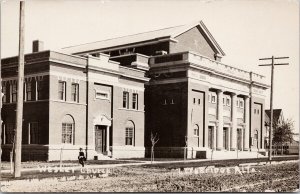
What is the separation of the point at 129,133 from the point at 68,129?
7972mm

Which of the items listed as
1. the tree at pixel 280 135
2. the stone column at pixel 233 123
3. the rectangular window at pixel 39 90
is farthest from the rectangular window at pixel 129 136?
the tree at pixel 280 135

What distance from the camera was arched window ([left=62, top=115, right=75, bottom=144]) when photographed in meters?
37.7

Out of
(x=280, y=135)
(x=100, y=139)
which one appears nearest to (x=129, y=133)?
(x=100, y=139)

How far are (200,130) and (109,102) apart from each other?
10.8m

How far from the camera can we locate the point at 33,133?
37.2 m

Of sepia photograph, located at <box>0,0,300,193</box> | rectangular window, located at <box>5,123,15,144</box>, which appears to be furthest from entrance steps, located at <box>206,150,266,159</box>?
rectangular window, located at <box>5,123,15,144</box>

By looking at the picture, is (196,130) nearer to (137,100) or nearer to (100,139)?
(137,100)

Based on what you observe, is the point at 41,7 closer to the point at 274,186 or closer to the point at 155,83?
the point at 274,186

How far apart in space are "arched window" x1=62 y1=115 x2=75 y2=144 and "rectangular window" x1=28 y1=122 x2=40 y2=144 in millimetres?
2086

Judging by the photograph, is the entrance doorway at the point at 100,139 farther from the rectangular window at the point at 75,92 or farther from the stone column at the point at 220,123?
the stone column at the point at 220,123

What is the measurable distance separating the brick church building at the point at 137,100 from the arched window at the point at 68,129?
0.08m

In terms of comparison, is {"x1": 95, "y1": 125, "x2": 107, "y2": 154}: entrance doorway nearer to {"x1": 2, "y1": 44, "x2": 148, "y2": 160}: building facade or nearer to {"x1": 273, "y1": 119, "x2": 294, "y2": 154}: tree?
{"x1": 2, "y1": 44, "x2": 148, "y2": 160}: building facade

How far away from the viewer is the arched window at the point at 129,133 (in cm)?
4416

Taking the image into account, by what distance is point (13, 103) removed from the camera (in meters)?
39.0
